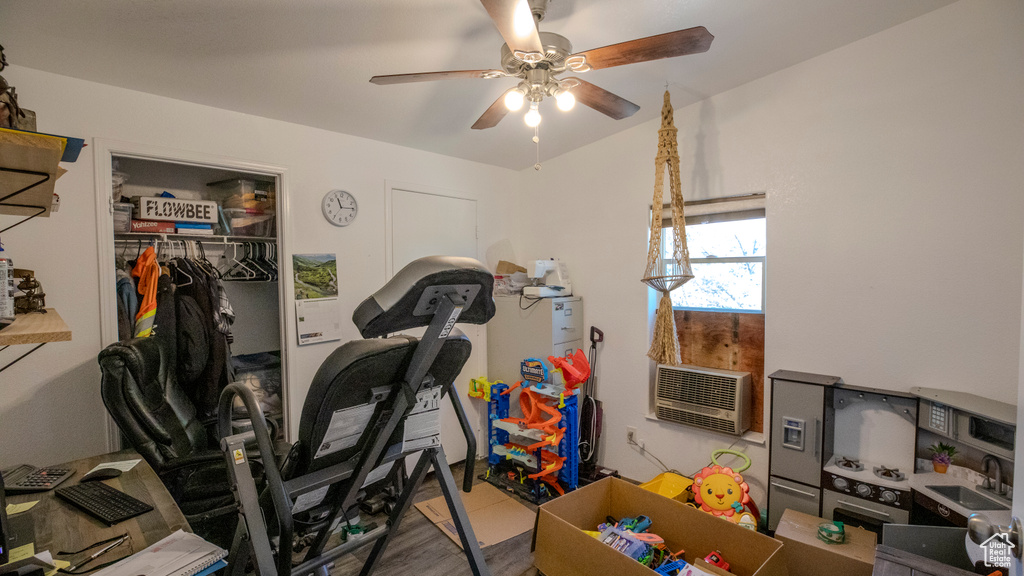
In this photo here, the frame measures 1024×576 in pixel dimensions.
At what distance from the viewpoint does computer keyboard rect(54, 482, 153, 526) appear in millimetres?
1364

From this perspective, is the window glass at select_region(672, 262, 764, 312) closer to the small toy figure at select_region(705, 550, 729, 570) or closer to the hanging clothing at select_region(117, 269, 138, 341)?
the small toy figure at select_region(705, 550, 729, 570)

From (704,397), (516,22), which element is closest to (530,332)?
(704,397)

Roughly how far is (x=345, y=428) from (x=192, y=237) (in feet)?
7.55

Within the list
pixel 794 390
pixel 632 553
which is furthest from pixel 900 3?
pixel 632 553

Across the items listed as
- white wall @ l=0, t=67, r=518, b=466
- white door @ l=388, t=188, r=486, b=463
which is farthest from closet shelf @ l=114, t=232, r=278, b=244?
white door @ l=388, t=188, r=486, b=463

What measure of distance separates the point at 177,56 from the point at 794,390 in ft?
11.0

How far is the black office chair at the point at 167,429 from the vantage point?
77.7 inches

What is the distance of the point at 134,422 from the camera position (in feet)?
6.51

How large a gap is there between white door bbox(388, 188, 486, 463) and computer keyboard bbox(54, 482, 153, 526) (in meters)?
1.96

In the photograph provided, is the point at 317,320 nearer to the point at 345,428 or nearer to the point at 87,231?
the point at 87,231

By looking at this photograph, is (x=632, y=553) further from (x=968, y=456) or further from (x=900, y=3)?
(x=900, y=3)

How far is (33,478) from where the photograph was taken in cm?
162

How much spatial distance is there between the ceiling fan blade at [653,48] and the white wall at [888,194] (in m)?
1.18

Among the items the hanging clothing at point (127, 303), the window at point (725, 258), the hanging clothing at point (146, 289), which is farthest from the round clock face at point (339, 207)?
the window at point (725, 258)
